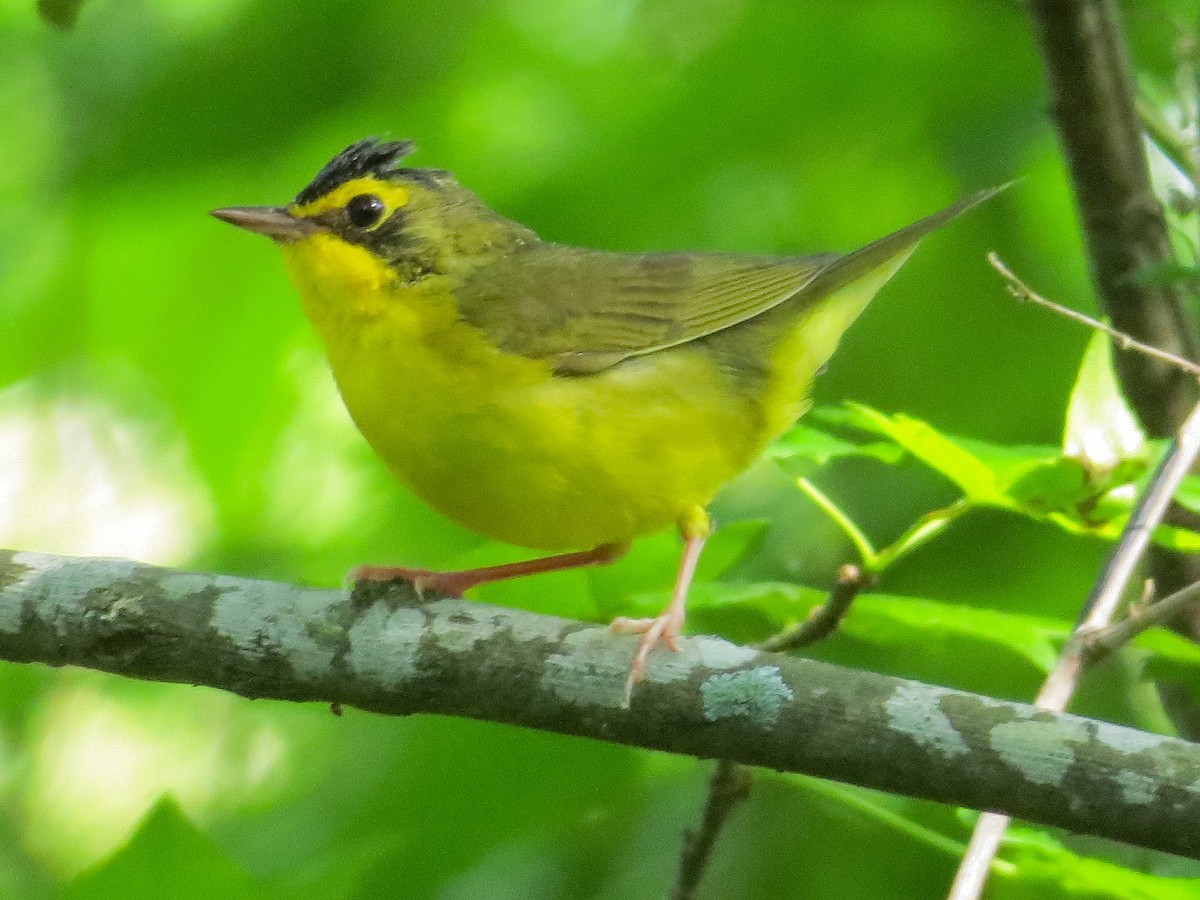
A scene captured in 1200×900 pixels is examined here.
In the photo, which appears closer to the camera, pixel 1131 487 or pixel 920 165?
pixel 1131 487

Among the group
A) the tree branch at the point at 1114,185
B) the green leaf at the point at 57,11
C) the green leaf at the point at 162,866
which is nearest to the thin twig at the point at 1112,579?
the tree branch at the point at 1114,185

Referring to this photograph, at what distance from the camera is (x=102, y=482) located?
6242 millimetres

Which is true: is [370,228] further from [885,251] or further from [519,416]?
[885,251]

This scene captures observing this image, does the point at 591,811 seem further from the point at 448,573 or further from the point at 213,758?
the point at 213,758

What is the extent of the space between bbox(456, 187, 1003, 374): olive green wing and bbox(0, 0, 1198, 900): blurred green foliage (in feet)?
1.81

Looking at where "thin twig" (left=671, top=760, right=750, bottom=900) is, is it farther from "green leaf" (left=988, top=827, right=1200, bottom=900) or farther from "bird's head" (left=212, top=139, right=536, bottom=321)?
"bird's head" (left=212, top=139, right=536, bottom=321)

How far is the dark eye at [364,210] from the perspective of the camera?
4.04 meters

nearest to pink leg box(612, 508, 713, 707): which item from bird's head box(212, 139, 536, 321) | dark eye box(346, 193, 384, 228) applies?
bird's head box(212, 139, 536, 321)

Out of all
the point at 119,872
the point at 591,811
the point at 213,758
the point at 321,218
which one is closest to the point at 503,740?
the point at 591,811

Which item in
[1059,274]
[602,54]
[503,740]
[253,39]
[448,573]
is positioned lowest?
[503,740]

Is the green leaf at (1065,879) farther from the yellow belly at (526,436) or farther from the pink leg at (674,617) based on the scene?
the yellow belly at (526,436)

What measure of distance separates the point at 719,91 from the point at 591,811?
2.66 meters

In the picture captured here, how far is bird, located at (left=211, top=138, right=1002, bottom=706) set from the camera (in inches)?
140

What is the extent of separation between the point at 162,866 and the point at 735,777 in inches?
47.8
